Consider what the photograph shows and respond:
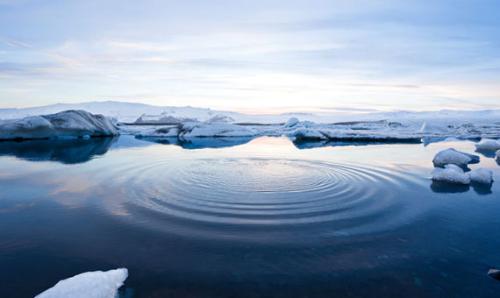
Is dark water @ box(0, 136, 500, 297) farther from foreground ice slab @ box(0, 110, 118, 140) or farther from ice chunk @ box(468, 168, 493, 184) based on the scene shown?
foreground ice slab @ box(0, 110, 118, 140)

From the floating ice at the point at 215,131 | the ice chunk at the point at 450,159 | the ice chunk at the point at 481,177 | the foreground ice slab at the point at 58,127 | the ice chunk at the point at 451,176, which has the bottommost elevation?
the foreground ice slab at the point at 58,127

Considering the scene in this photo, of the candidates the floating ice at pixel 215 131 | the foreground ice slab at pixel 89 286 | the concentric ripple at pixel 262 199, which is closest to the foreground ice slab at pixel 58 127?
the floating ice at pixel 215 131

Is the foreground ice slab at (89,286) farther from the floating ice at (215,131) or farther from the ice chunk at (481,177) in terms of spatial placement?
the floating ice at (215,131)

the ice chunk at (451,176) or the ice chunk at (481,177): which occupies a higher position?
the ice chunk at (481,177)

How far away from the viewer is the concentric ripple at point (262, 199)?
3623 mm

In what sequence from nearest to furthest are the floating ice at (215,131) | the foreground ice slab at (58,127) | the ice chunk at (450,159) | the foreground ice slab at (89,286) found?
the foreground ice slab at (89,286) → the ice chunk at (450,159) → the foreground ice slab at (58,127) → the floating ice at (215,131)

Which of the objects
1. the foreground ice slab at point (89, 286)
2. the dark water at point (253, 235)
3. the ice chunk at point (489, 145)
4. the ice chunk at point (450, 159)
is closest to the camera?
the foreground ice slab at point (89, 286)

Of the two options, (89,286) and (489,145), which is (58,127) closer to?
(89,286)

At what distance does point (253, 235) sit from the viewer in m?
3.33

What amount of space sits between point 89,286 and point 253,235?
5.27 feet

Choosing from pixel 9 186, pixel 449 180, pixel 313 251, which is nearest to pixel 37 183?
pixel 9 186

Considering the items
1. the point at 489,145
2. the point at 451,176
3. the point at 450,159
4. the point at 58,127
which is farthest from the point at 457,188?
the point at 58,127

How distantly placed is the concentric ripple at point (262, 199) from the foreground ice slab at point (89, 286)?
107 cm

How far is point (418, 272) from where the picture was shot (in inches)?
103
